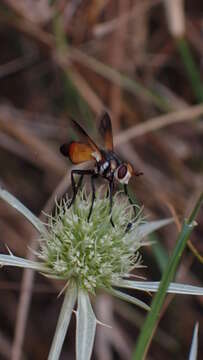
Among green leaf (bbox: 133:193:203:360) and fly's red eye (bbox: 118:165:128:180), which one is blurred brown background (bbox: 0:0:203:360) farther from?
green leaf (bbox: 133:193:203:360)

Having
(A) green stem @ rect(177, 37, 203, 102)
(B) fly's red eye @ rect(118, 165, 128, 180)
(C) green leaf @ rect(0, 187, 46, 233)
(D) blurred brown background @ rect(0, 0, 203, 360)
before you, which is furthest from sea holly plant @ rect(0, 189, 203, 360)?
(A) green stem @ rect(177, 37, 203, 102)

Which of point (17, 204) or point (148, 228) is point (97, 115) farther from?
point (17, 204)

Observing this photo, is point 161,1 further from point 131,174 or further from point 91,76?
point 131,174

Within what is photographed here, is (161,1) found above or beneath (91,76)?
above

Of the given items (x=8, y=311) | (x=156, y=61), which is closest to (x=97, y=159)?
(x=8, y=311)

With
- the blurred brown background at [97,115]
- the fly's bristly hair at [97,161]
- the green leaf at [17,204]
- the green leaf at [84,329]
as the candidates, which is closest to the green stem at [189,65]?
the blurred brown background at [97,115]

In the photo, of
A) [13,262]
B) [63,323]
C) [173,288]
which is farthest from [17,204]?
[173,288]
